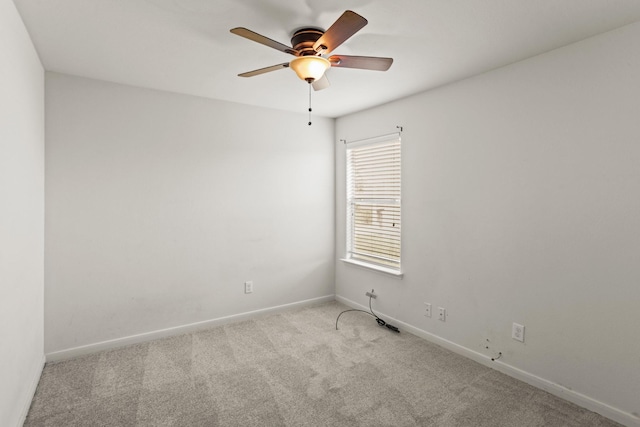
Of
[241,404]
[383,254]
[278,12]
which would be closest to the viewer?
[278,12]

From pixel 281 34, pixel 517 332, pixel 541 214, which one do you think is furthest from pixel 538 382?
pixel 281 34

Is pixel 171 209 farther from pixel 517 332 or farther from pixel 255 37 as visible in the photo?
pixel 517 332

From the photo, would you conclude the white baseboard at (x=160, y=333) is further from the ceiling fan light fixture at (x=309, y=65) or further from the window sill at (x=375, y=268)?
the ceiling fan light fixture at (x=309, y=65)

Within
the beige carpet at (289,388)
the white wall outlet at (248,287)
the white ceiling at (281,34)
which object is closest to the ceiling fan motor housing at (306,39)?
the white ceiling at (281,34)

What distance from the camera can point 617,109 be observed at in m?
2.00

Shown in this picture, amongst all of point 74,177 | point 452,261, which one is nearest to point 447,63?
point 452,261

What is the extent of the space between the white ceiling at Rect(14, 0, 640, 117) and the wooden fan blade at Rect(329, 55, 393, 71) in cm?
20

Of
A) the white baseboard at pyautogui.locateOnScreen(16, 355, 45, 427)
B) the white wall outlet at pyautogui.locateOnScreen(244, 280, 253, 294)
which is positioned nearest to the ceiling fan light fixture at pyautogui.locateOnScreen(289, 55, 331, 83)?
the white wall outlet at pyautogui.locateOnScreen(244, 280, 253, 294)

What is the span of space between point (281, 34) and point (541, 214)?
6.99ft

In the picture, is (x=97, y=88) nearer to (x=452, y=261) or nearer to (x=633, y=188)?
(x=452, y=261)

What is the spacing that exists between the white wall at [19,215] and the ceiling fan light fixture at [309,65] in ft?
4.70

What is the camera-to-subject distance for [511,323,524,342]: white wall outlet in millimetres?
2486

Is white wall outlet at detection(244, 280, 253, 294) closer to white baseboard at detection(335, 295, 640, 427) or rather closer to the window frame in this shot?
the window frame

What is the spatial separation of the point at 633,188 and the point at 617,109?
1.57 feet
